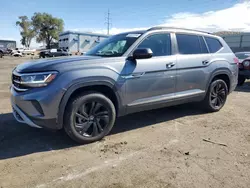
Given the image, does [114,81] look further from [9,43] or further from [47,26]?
[9,43]

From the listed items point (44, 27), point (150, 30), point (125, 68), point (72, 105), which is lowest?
point (72, 105)

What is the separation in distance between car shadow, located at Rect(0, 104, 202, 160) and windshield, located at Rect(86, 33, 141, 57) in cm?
142

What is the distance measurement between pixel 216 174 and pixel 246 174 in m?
0.38

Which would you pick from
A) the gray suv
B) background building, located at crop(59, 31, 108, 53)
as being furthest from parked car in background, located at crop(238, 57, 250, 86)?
background building, located at crop(59, 31, 108, 53)

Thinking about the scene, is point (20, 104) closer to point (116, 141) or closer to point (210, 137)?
point (116, 141)

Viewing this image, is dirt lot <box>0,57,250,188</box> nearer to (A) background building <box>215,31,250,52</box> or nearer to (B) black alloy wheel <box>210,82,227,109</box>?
(B) black alloy wheel <box>210,82,227,109</box>

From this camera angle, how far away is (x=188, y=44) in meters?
4.96

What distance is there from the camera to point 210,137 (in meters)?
4.18

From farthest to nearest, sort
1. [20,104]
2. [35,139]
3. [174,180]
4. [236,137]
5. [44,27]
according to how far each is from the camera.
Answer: [44,27] → [236,137] → [35,139] → [20,104] → [174,180]

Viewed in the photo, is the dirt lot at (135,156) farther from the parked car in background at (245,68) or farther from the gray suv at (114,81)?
the parked car in background at (245,68)

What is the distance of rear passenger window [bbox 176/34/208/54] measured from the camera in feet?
15.8

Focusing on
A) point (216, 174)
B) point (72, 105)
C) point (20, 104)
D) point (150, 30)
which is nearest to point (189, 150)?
point (216, 174)

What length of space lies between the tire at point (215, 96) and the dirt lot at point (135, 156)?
1.95ft

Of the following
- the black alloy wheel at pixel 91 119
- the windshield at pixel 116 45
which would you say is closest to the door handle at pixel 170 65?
the windshield at pixel 116 45
